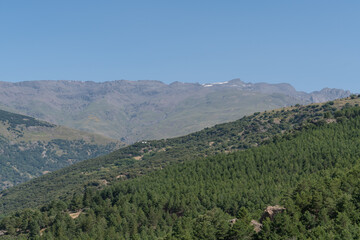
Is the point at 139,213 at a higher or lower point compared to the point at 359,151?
lower

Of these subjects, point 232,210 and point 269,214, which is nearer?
point 269,214

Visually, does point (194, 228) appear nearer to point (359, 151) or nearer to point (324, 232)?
point (324, 232)

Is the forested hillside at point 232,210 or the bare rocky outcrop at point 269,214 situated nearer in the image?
the forested hillside at point 232,210

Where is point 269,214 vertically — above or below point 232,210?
above

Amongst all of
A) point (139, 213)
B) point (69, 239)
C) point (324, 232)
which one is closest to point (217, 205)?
point (139, 213)

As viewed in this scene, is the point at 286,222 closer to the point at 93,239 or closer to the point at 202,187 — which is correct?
the point at 93,239

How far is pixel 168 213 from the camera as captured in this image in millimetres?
166250

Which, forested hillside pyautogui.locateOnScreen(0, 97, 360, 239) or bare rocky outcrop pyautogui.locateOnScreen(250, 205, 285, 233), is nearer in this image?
forested hillside pyautogui.locateOnScreen(0, 97, 360, 239)

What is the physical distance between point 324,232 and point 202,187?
103644mm

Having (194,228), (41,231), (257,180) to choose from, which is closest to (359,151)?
(257,180)

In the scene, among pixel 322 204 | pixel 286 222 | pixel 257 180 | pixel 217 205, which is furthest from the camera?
pixel 257 180

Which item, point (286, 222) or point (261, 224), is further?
point (261, 224)

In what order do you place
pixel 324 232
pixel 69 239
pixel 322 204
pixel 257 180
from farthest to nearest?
pixel 257 180 < pixel 69 239 < pixel 322 204 < pixel 324 232

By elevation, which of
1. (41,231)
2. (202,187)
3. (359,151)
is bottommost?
(41,231)
